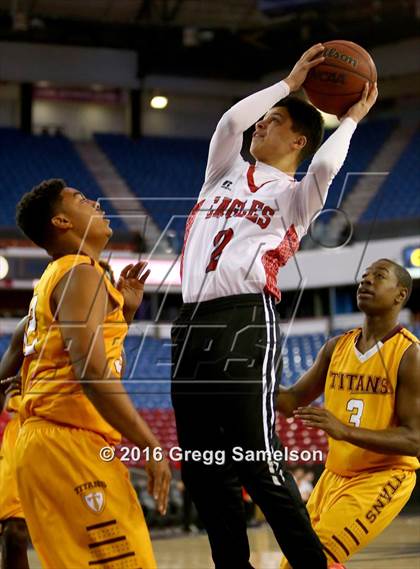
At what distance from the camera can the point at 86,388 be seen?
3176 mm

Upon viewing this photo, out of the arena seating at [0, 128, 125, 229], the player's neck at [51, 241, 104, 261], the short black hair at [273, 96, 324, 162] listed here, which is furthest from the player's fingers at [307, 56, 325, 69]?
the arena seating at [0, 128, 125, 229]

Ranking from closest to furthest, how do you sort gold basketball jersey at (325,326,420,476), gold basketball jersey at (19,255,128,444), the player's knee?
gold basketball jersey at (19,255,128,444)
gold basketball jersey at (325,326,420,476)
the player's knee

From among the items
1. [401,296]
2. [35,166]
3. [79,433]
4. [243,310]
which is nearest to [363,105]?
[243,310]

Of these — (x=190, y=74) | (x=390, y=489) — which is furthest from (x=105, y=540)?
(x=190, y=74)

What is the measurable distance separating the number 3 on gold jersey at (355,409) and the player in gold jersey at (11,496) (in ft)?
5.10

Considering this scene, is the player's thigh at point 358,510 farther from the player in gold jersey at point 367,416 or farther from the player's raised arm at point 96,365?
the player's raised arm at point 96,365

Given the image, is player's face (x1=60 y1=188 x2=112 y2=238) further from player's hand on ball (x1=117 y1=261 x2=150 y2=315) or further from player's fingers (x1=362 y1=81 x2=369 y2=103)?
player's fingers (x1=362 y1=81 x2=369 y2=103)

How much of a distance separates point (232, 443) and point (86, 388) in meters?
0.68

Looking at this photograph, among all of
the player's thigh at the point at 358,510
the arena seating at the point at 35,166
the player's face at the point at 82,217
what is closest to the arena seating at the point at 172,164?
the arena seating at the point at 35,166

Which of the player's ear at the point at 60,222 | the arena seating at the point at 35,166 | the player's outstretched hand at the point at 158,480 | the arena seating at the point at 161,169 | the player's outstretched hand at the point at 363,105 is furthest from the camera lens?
the arena seating at the point at 161,169

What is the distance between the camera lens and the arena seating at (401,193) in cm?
1978

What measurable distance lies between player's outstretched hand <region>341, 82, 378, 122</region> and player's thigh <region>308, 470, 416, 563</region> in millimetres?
1632

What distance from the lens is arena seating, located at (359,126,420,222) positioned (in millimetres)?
19781

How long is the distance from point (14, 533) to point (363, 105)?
2540 millimetres
